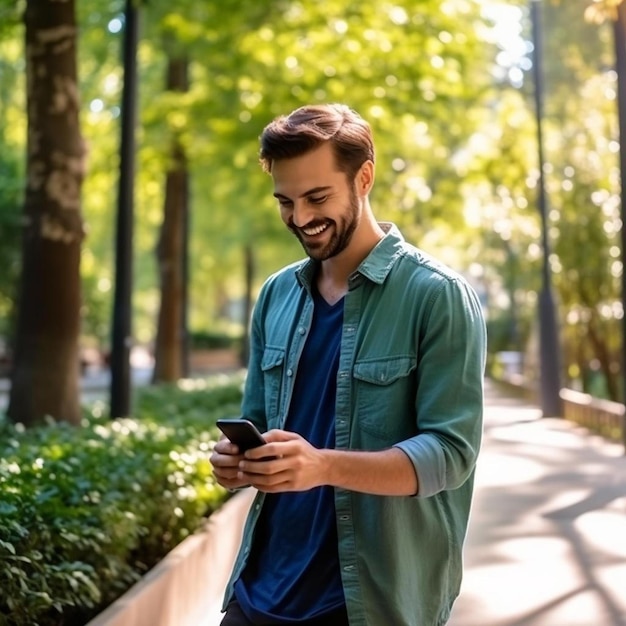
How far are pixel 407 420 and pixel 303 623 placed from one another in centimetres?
46

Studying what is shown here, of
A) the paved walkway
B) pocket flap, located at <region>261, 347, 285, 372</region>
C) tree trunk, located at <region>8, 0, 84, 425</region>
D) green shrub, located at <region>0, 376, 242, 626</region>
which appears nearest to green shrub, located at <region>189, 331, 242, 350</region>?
the paved walkway

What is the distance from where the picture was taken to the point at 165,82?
22.4 meters

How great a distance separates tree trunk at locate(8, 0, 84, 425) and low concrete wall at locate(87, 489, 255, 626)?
3.02m

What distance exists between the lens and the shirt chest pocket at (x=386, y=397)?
2.72m

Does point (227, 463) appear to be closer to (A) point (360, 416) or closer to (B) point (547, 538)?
(A) point (360, 416)

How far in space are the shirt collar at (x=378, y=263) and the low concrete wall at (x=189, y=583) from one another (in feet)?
8.17

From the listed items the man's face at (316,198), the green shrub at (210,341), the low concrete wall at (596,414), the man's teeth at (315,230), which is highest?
the green shrub at (210,341)

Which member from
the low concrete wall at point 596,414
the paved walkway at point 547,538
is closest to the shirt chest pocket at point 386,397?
the paved walkway at point 547,538

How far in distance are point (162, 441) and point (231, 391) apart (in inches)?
324

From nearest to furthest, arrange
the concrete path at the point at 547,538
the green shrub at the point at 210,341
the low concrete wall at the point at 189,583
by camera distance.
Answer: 1. the low concrete wall at the point at 189,583
2. the concrete path at the point at 547,538
3. the green shrub at the point at 210,341

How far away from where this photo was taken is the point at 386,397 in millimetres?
2734

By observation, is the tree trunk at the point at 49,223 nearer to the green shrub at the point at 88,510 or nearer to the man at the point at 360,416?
the green shrub at the point at 88,510

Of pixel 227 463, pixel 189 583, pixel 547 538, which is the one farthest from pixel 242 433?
pixel 547 538

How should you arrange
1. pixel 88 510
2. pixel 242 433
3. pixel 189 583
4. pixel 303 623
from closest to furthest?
pixel 242 433, pixel 303 623, pixel 88 510, pixel 189 583
